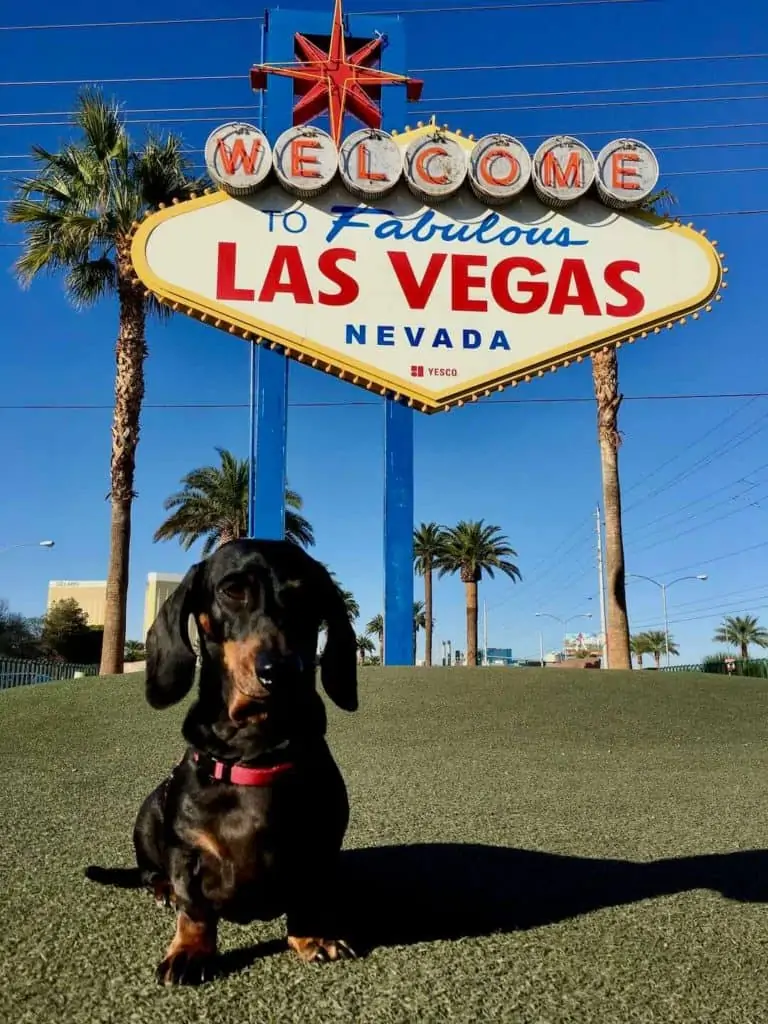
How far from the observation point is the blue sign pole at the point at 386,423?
1204 cm

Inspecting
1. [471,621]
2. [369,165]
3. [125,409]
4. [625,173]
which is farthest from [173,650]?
[471,621]

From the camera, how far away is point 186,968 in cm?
214

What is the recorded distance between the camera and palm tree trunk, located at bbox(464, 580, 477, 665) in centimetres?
3359

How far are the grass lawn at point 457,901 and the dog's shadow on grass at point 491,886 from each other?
Answer: 0.01m

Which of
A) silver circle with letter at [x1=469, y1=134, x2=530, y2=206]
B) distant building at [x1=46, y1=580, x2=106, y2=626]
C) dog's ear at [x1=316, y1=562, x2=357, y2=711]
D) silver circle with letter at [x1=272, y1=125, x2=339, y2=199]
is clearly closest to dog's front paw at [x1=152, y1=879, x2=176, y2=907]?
dog's ear at [x1=316, y1=562, x2=357, y2=711]

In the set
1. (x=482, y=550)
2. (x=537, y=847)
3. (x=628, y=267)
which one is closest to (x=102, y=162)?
(x=628, y=267)

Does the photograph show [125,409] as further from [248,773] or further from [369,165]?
[248,773]

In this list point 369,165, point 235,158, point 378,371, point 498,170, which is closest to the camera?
point 378,371

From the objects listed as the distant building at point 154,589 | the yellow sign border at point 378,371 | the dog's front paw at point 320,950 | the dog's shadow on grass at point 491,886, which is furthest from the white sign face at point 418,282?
the distant building at point 154,589

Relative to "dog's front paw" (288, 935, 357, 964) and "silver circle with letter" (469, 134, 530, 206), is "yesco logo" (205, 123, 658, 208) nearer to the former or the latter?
"silver circle with letter" (469, 134, 530, 206)

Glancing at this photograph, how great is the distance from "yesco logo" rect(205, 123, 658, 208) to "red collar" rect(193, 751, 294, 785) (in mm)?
7101

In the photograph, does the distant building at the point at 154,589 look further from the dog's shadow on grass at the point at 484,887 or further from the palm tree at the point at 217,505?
the dog's shadow on grass at the point at 484,887

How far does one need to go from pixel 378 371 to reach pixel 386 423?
481 centimetres

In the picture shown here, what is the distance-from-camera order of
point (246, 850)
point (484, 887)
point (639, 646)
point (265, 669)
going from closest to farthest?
point (265, 669)
point (246, 850)
point (484, 887)
point (639, 646)
